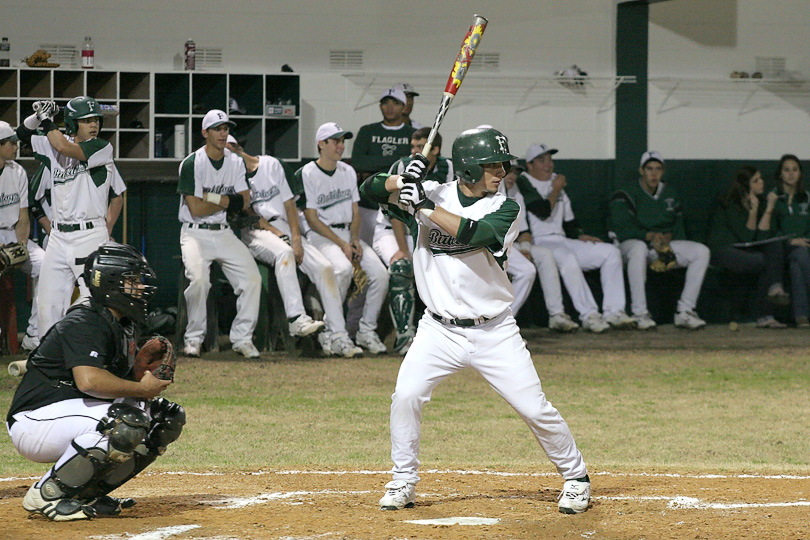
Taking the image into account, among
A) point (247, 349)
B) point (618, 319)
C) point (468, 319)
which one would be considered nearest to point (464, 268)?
point (468, 319)

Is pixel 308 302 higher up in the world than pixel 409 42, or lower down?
lower down

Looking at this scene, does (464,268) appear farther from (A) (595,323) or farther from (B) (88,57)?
(B) (88,57)

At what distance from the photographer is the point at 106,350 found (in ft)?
13.8

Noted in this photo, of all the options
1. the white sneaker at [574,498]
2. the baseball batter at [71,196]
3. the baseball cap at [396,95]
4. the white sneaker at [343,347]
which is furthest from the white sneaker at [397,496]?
the baseball cap at [396,95]

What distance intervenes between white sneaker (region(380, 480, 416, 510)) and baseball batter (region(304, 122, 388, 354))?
5.13m

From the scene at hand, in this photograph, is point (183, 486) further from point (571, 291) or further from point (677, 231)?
point (677, 231)

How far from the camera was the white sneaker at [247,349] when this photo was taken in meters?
9.19

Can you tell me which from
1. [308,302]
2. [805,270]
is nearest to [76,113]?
[308,302]

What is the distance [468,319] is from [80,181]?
15.4 feet

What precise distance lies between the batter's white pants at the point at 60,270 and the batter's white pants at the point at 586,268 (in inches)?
186

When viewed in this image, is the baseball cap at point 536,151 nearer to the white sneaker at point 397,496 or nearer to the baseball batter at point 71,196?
the baseball batter at point 71,196

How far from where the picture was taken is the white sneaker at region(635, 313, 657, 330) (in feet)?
37.0

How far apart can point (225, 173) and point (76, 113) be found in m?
1.45

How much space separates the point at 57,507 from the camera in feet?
13.7
